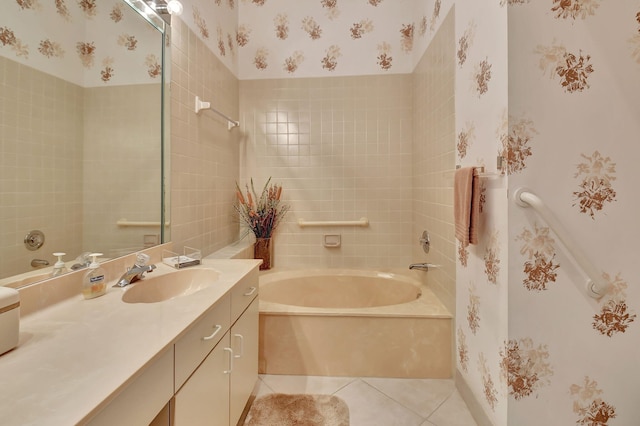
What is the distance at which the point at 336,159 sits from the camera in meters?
2.60

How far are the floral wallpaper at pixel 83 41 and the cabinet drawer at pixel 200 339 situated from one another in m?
0.95

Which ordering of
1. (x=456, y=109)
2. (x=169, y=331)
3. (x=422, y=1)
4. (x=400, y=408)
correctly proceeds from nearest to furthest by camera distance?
1. (x=169, y=331)
2. (x=400, y=408)
3. (x=456, y=109)
4. (x=422, y=1)

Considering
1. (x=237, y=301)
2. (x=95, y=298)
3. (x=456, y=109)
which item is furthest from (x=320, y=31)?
(x=95, y=298)

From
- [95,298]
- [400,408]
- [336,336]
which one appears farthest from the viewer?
[336,336]

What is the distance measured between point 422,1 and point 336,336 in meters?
2.46

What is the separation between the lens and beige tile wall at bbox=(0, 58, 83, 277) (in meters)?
0.86

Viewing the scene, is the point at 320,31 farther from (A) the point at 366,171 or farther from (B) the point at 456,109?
(B) the point at 456,109

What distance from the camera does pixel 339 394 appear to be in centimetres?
162

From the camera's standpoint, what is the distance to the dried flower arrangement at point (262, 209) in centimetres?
250

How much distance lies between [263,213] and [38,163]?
162 centimetres

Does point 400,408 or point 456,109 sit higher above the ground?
point 456,109

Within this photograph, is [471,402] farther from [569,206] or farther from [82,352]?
[82,352]

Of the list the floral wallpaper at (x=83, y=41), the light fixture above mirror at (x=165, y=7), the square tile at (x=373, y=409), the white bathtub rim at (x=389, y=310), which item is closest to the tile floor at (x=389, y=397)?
the square tile at (x=373, y=409)

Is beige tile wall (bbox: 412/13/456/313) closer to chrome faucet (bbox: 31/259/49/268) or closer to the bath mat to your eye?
the bath mat
